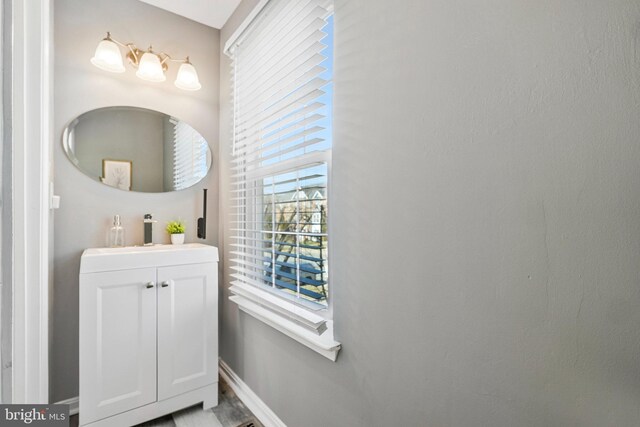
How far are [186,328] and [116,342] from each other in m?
0.33

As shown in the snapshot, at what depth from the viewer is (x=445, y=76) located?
77 cm

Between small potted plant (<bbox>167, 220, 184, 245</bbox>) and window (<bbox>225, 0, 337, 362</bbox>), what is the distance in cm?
38

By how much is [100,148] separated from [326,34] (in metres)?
1.51

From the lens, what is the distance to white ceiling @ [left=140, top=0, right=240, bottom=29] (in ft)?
6.15

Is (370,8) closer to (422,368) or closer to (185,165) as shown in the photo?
(422,368)

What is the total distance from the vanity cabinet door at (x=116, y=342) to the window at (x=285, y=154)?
20.1 inches

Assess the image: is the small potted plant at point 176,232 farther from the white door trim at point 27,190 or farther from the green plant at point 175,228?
the white door trim at point 27,190

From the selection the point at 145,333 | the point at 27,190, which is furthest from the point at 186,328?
the point at 27,190

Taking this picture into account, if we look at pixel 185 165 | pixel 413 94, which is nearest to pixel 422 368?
pixel 413 94

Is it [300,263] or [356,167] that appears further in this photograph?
[300,263]

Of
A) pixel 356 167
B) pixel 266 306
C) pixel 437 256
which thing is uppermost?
pixel 356 167

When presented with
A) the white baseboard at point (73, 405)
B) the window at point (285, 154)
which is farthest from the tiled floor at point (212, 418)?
the window at point (285, 154)

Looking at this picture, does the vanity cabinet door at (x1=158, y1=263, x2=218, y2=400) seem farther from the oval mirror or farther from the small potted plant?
the oval mirror

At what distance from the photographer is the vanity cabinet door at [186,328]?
5.18 feet
